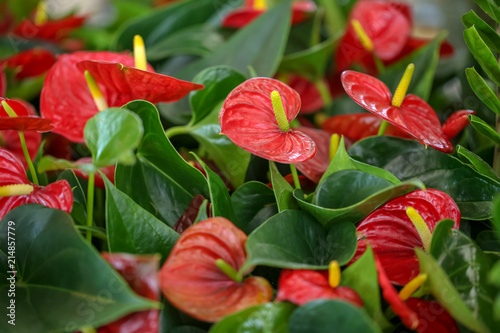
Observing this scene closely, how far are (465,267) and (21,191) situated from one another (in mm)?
391

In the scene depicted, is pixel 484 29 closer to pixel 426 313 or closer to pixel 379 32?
pixel 426 313

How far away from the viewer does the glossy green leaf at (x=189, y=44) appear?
2.72ft

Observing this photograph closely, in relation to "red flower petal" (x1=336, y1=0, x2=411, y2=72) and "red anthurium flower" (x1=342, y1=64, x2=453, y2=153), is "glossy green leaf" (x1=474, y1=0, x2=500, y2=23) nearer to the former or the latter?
"red anthurium flower" (x1=342, y1=64, x2=453, y2=153)

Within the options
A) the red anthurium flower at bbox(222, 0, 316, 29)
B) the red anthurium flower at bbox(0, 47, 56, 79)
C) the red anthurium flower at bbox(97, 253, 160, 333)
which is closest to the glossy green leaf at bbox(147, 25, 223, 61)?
the red anthurium flower at bbox(222, 0, 316, 29)

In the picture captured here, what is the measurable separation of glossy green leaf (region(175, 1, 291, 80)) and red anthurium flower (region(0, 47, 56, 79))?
0.77 ft

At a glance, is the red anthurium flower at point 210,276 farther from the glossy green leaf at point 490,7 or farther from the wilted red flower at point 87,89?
the glossy green leaf at point 490,7

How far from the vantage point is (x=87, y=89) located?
1.91 ft

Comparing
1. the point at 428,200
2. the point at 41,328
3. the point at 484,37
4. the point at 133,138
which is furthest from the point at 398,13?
the point at 41,328

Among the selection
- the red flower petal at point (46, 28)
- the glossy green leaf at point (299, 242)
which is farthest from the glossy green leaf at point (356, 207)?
the red flower petal at point (46, 28)

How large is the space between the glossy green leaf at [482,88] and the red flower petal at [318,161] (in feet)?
0.56

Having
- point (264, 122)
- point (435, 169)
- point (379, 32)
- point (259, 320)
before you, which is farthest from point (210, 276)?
point (379, 32)

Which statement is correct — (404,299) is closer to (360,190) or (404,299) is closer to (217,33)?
(360,190)

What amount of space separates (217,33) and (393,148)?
1.66ft

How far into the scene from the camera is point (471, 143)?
2.35 ft
